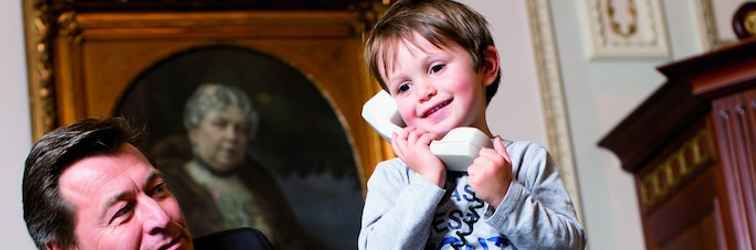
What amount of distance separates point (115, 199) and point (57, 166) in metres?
0.14

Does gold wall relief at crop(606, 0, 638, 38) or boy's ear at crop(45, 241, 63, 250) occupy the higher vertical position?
gold wall relief at crop(606, 0, 638, 38)

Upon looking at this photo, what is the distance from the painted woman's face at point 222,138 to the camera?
4703 mm

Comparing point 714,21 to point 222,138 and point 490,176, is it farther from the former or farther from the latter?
point 490,176

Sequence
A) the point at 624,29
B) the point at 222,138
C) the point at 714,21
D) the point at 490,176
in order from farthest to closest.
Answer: the point at 714,21
the point at 624,29
the point at 222,138
the point at 490,176

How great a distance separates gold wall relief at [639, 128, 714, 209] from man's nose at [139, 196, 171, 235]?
219cm

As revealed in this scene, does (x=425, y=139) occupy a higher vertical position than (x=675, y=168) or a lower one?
higher

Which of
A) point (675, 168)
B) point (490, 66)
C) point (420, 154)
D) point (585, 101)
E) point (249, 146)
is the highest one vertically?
point (490, 66)

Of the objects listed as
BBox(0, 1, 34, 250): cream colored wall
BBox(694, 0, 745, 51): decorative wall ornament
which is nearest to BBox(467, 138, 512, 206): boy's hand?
BBox(0, 1, 34, 250): cream colored wall

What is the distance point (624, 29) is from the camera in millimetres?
5340

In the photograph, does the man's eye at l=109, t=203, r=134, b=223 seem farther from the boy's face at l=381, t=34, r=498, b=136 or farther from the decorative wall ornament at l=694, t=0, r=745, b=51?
the decorative wall ornament at l=694, t=0, r=745, b=51

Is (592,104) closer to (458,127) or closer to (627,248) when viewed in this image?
(627,248)

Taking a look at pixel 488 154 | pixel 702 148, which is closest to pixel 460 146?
pixel 488 154

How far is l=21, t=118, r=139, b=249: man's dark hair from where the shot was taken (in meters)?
2.63

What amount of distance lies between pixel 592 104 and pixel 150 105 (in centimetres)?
167
